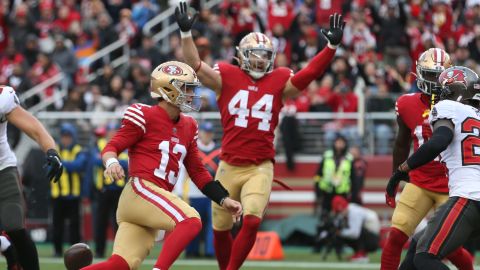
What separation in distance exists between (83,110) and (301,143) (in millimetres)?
3363

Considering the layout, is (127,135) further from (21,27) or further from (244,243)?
(21,27)

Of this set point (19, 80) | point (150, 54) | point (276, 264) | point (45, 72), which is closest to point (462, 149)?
point (276, 264)

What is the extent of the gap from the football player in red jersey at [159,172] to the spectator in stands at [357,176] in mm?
6707

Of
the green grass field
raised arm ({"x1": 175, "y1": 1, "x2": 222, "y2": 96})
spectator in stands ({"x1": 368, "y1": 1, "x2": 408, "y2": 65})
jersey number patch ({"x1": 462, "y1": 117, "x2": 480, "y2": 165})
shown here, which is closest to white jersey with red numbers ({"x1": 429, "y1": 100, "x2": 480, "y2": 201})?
jersey number patch ({"x1": 462, "y1": 117, "x2": 480, "y2": 165})

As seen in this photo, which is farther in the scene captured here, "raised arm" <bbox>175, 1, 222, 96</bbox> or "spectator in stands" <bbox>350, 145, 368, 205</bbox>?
"spectator in stands" <bbox>350, 145, 368, 205</bbox>

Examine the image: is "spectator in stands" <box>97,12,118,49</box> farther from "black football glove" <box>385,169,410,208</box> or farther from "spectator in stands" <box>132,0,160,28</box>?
"black football glove" <box>385,169,410,208</box>

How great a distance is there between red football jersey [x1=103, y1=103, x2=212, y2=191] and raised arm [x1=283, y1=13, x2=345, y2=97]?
1799 millimetres

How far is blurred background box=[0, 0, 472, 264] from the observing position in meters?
15.8

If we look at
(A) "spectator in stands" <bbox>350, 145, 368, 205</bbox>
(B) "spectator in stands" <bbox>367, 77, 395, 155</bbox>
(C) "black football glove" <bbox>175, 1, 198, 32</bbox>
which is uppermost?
(C) "black football glove" <bbox>175, 1, 198, 32</bbox>

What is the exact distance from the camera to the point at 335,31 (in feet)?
31.3

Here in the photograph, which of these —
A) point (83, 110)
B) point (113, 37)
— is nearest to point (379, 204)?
point (83, 110)

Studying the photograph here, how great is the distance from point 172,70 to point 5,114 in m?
1.23

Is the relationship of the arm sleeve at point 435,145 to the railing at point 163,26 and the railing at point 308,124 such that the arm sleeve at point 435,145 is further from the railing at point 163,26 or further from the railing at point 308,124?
the railing at point 163,26

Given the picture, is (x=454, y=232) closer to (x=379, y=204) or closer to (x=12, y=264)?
(x=12, y=264)
